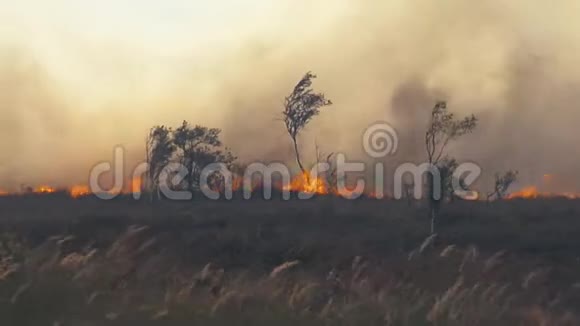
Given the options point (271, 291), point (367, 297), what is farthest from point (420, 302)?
point (271, 291)

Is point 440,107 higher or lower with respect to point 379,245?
higher

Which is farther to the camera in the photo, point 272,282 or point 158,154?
point 158,154

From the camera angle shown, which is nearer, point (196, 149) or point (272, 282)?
point (272, 282)

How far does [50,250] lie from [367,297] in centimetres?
303

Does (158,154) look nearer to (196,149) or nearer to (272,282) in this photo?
(196,149)

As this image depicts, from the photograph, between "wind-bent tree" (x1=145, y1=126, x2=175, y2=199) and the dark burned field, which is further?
"wind-bent tree" (x1=145, y1=126, x2=175, y2=199)

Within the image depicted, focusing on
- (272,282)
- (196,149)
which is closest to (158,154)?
(196,149)

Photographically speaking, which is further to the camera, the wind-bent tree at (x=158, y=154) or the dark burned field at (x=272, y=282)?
the wind-bent tree at (x=158, y=154)

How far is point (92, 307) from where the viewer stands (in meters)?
6.08

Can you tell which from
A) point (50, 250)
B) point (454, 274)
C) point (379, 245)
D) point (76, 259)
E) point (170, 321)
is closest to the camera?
point (170, 321)

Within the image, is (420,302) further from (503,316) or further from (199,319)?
(199,319)

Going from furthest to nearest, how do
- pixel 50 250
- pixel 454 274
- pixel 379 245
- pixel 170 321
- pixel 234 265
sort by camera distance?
pixel 379 245
pixel 234 265
pixel 454 274
pixel 50 250
pixel 170 321

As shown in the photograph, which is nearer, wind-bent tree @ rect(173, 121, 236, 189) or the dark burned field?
the dark burned field

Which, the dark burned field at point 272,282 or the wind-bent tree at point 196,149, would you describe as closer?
the dark burned field at point 272,282
